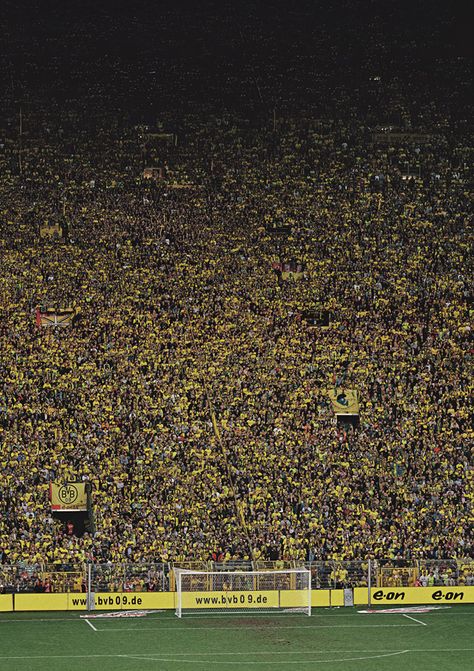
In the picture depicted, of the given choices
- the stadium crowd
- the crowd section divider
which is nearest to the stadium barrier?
the crowd section divider

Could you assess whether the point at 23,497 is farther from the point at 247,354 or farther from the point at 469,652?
the point at 469,652

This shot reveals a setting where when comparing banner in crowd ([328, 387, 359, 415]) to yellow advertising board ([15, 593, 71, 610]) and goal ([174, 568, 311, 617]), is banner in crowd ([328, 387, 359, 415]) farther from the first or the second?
yellow advertising board ([15, 593, 71, 610])

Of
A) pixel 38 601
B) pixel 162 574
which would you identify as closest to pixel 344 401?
pixel 162 574

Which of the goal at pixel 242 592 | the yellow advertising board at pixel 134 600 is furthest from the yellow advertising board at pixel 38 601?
the goal at pixel 242 592

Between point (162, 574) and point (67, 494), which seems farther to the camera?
point (67, 494)

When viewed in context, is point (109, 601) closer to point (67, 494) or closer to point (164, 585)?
point (164, 585)

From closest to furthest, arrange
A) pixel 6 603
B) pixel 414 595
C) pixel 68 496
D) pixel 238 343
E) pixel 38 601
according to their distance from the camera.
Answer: pixel 6 603, pixel 38 601, pixel 414 595, pixel 68 496, pixel 238 343
